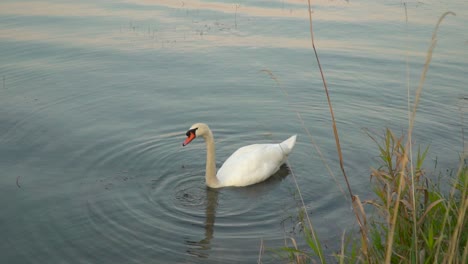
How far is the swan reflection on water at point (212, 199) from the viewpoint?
592 centimetres

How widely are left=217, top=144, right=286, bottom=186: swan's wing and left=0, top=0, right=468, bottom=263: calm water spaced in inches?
7.0

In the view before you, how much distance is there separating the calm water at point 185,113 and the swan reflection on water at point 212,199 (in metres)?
0.02

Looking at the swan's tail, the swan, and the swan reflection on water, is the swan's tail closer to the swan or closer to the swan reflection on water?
the swan

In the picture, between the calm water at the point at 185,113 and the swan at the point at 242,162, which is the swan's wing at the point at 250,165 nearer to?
the swan at the point at 242,162

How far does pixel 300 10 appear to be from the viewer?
16.8m

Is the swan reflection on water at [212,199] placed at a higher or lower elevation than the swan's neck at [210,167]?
lower

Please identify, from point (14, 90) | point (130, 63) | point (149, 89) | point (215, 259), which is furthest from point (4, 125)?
point (215, 259)

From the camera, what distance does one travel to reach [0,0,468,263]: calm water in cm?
628

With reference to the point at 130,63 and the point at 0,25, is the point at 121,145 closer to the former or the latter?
the point at 130,63

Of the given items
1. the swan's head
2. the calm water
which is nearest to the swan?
the swan's head

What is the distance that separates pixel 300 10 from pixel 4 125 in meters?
10.1

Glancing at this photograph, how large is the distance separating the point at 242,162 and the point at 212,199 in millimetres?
696

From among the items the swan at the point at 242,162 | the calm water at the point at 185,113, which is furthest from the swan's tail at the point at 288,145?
the calm water at the point at 185,113

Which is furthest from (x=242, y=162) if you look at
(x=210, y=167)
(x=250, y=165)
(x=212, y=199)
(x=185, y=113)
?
(x=185, y=113)
